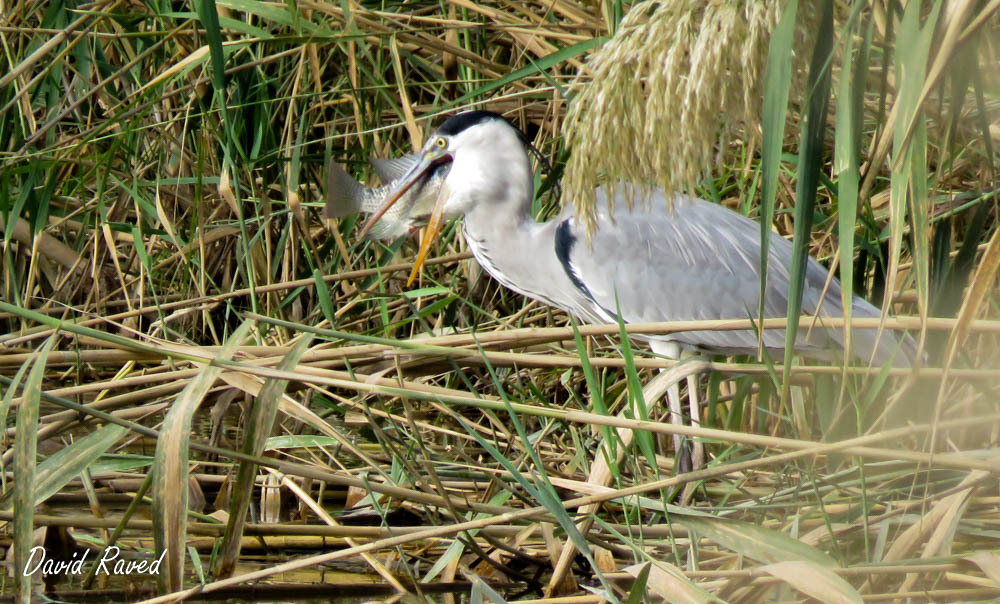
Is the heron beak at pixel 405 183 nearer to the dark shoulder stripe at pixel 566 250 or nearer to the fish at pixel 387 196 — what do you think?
the fish at pixel 387 196

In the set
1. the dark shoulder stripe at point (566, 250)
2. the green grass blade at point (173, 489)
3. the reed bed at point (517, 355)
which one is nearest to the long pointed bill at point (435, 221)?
the reed bed at point (517, 355)

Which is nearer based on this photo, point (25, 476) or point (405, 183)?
point (25, 476)

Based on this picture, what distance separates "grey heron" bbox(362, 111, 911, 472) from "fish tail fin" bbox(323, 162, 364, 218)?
8cm

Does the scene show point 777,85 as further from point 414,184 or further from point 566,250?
point 414,184

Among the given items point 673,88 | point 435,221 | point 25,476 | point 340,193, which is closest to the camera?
point 673,88

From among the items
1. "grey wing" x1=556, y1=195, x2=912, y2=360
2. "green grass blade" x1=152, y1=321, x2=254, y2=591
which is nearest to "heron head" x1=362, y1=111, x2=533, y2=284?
"grey wing" x1=556, y1=195, x2=912, y2=360

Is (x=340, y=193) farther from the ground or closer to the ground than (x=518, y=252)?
farther from the ground

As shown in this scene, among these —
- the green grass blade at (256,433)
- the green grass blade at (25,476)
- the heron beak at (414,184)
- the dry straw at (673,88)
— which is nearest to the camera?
the dry straw at (673,88)

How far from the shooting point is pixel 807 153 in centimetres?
107

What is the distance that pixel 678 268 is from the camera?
3201mm

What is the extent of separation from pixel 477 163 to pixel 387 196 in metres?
0.27

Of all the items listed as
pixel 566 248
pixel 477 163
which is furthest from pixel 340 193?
pixel 566 248

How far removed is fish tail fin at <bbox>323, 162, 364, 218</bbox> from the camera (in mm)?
3023

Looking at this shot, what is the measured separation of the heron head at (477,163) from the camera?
3176mm
